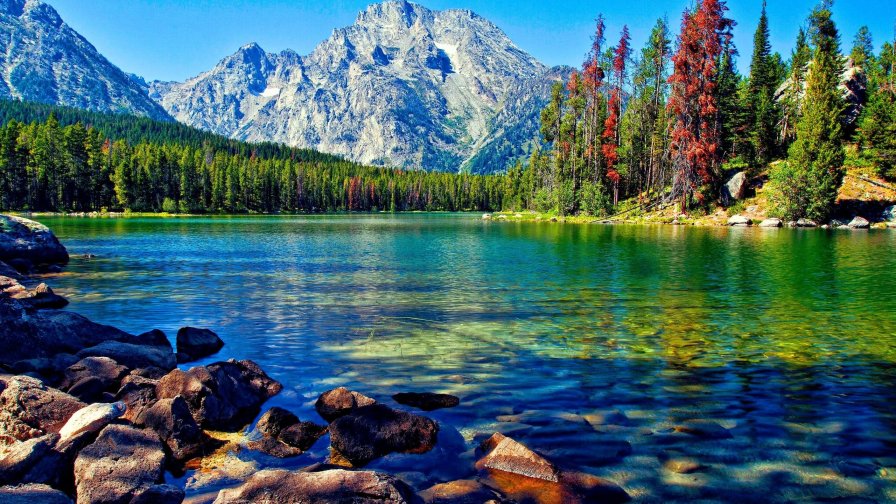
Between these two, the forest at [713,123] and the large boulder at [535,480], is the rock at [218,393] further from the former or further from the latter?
the forest at [713,123]

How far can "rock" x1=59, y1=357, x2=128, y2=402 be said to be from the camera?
33.8 feet

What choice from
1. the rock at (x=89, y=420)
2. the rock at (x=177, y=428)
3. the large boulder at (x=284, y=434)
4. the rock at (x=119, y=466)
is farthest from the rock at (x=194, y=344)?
the rock at (x=119, y=466)

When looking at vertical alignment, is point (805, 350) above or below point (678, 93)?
below

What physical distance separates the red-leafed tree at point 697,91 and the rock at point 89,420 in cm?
7525

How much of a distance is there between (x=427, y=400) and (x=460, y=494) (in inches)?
137

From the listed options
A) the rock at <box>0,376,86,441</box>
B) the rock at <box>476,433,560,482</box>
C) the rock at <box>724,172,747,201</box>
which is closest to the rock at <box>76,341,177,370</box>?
the rock at <box>0,376,86,441</box>

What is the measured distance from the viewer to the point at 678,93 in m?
72.9

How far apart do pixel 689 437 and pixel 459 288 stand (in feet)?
55.1

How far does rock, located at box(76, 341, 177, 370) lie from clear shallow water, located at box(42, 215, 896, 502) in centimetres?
189

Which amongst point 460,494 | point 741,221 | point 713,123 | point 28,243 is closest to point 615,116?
point 713,123

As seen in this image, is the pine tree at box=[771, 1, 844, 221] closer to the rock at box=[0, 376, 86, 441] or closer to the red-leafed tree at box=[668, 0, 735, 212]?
the red-leafed tree at box=[668, 0, 735, 212]

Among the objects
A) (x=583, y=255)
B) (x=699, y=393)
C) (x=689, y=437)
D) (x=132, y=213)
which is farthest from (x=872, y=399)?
(x=132, y=213)

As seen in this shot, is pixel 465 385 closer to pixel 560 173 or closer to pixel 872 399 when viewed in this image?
pixel 872 399

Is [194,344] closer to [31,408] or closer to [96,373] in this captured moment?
[96,373]
